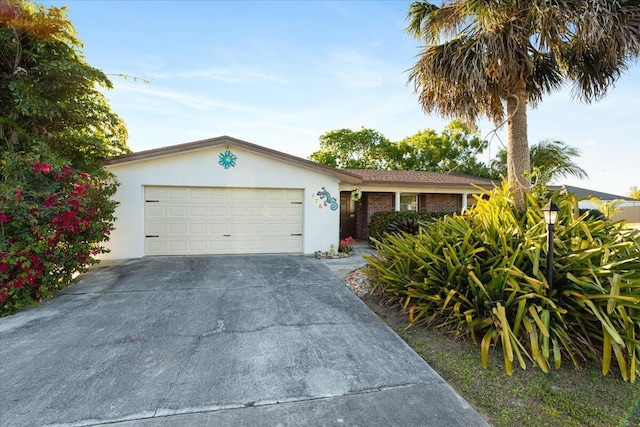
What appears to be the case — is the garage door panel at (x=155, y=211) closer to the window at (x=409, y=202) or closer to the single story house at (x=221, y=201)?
the single story house at (x=221, y=201)

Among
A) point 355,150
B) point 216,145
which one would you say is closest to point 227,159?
point 216,145

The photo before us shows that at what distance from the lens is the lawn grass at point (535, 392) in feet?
7.27

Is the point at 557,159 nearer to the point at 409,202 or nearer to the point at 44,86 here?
the point at 409,202


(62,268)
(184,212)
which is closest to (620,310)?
(62,268)

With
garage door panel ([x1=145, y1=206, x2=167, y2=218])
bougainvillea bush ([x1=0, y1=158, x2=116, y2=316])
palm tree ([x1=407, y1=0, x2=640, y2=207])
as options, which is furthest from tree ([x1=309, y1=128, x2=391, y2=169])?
bougainvillea bush ([x1=0, y1=158, x2=116, y2=316])

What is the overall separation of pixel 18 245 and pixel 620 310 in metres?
7.46

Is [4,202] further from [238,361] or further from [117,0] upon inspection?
[117,0]

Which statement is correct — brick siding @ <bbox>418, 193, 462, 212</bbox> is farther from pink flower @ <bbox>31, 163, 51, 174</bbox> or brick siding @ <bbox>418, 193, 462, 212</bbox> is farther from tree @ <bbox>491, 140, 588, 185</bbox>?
pink flower @ <bbox>31, 163, 51, 174</bbox>

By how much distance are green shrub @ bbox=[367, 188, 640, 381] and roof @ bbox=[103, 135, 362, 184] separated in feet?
14.3

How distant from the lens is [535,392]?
8.27 ft

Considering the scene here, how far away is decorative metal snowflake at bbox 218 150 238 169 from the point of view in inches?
318

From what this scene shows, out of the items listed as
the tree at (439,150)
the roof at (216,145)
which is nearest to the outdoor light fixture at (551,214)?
the roof at (216,145)

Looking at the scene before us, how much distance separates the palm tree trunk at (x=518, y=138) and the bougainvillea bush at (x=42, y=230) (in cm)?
798

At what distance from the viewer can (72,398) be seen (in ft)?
7.79
